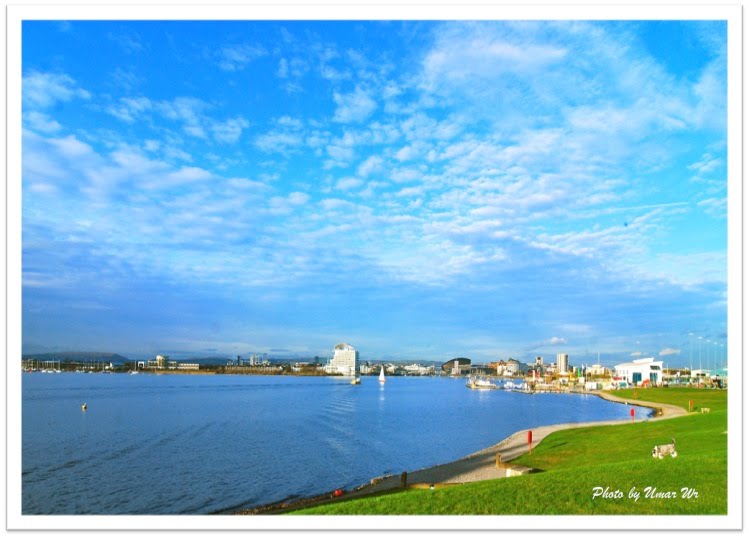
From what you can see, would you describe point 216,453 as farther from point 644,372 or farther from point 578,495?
point 644,372

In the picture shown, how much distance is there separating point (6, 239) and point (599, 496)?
44.1 feet

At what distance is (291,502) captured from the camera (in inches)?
892

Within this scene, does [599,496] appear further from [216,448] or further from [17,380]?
[216,448]

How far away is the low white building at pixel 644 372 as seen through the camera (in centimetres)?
12362

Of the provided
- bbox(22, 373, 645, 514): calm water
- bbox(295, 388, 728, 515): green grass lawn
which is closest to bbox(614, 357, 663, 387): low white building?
bbox(22, 373, 645, 514): calm water

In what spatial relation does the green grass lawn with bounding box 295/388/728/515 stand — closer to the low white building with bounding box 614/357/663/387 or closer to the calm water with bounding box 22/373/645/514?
the calm water with bounding box 22/373/645/514

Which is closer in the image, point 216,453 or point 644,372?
point 216,453

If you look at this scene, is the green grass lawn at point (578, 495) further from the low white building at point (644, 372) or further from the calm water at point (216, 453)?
the low white building at point (644, 372)

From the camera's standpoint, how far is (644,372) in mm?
127500

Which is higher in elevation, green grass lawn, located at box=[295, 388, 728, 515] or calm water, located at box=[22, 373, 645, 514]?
green grass lawn, located at box=[295, 388, 728, 515]

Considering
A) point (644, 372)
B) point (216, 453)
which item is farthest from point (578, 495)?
point (644, 372)

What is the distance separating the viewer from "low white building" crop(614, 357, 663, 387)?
123625 millimetres
